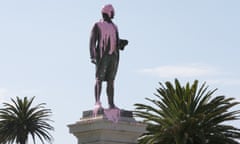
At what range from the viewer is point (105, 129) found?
78.1ft

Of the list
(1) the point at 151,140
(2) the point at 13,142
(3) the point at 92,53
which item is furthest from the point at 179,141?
(2) the point at 13,142

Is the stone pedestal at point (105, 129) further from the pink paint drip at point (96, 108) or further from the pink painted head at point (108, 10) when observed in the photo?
the pink painted head at point (108, 10)

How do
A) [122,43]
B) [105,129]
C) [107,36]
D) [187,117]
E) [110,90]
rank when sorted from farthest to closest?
[187,117]
[122,43]
[107,36]
[110,90]
[105,129]

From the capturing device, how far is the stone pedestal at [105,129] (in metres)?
23.8

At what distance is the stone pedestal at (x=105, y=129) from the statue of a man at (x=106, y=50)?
29.6 inches

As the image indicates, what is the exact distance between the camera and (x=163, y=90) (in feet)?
136

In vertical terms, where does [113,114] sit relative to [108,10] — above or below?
below

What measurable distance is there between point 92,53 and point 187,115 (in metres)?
16.5

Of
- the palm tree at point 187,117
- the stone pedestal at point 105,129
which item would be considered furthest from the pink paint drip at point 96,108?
the palm tree at point 187,117

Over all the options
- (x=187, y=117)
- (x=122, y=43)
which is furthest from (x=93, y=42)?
(x=187, y=117)

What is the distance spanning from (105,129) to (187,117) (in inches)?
690

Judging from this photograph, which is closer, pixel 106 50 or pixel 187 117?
pixel 106 50

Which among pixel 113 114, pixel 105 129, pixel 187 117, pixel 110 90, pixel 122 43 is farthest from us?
pixel 187 117

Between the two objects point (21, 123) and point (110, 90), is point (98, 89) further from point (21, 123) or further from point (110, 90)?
point (21, 123)
